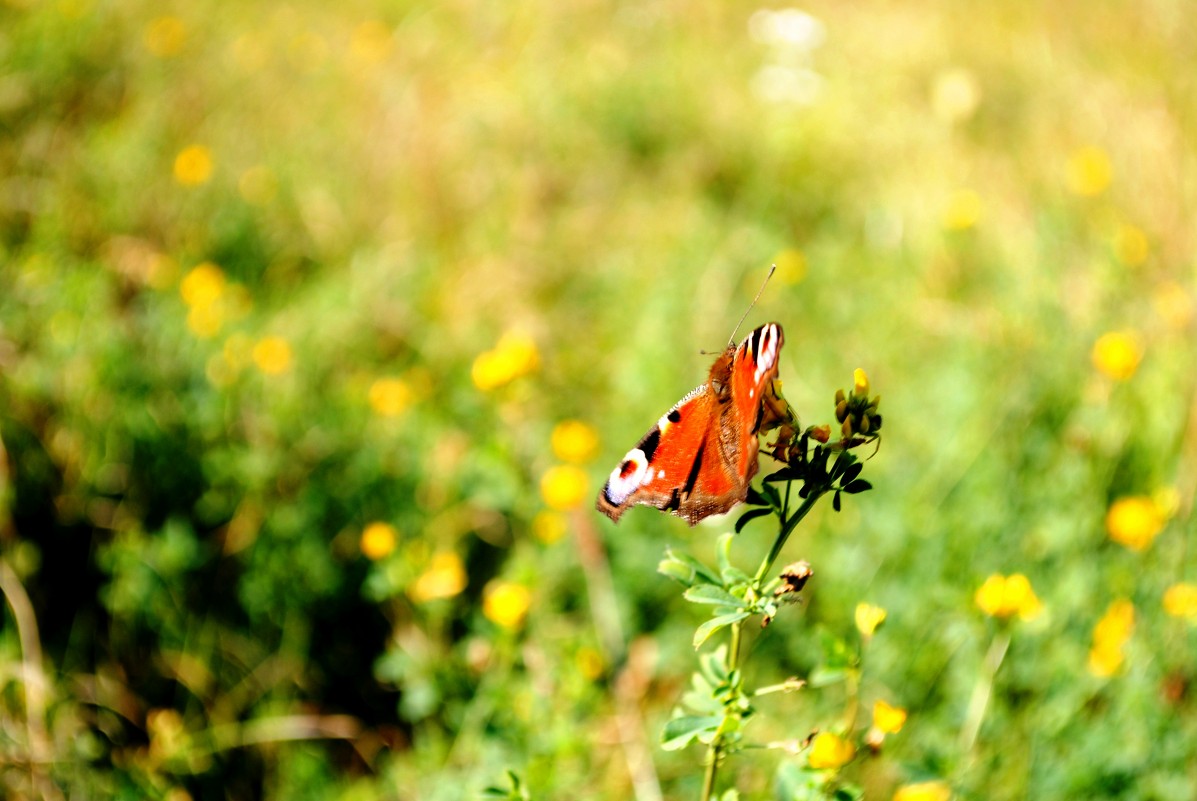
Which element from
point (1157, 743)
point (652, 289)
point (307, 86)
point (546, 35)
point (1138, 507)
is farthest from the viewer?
point (546, 35)

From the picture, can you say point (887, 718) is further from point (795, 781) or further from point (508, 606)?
point (508, 606)

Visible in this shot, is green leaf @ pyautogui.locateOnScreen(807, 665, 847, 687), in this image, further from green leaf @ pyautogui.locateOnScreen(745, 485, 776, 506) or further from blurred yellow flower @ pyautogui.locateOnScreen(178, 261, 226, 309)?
blurred yellow flower @ pyautogui.locateOnScreen(178, 261, 226, 309)

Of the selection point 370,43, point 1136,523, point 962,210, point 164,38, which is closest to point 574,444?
point 1136,523

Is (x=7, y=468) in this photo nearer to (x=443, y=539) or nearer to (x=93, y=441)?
(x=93, y=441)

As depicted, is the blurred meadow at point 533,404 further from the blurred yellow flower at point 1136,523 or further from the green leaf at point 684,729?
the green leaf at point 684,729

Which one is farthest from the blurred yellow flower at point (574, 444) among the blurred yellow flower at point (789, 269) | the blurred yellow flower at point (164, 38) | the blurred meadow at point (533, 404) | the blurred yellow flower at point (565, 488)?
the blurred yellow flower at point (164, 38)

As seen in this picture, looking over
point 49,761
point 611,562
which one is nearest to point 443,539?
point 611,562
